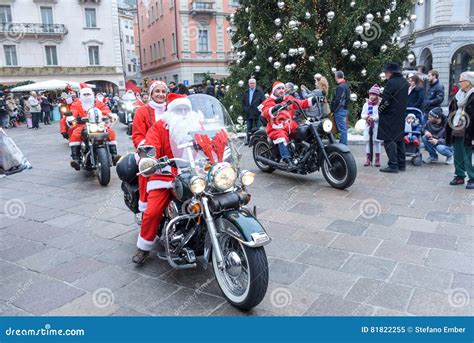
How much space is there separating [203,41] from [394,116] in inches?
1306

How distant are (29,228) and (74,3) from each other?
36477 millimetres

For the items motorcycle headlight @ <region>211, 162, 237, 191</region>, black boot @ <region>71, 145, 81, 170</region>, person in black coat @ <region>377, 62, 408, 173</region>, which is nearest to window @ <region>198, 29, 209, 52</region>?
black boot @ <region>71, 145, 81, 170</region>

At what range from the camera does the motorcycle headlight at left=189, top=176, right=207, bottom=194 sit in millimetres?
3016

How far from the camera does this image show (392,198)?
5.94 metres

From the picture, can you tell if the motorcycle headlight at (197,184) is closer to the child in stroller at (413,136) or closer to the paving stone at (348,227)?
the paving stone at (348,227)

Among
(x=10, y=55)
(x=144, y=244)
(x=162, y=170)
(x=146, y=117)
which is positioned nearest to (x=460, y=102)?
(x=146, y=117)

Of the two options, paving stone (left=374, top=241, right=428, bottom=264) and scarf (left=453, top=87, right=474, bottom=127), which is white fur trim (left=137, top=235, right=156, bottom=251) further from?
scarf (left=453, top=87, right=474, bottom=127)

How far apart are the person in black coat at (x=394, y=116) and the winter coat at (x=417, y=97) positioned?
5.34ft

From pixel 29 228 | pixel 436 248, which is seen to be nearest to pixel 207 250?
pixel 436 248

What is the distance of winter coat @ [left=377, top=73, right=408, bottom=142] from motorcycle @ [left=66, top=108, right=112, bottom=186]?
4874mm

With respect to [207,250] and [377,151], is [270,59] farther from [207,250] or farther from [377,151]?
[207,250]

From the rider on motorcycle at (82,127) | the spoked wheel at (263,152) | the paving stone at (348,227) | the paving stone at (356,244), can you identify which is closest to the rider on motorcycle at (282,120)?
the spoked wheel at (263,152)

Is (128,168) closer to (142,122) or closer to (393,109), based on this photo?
(142,122)

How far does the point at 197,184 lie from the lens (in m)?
3.02
